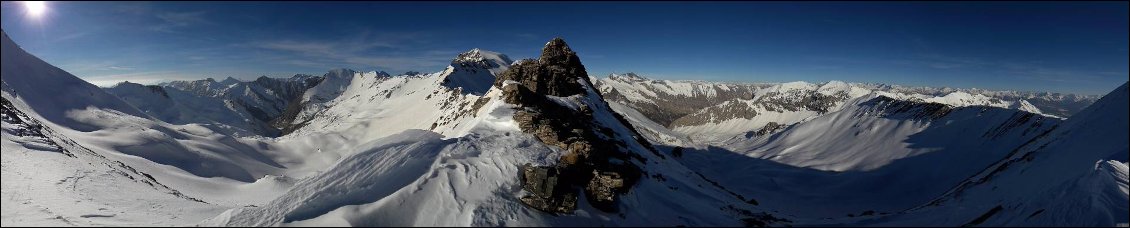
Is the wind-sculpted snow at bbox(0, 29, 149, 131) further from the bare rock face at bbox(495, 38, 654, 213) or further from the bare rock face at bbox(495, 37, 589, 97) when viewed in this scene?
the bare rock face at bbox(495, 38, 654, 213)

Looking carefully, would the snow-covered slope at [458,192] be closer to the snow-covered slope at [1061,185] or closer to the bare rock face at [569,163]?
the bare rock face at [569,163]

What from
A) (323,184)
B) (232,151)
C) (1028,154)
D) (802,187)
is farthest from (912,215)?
(232,151)

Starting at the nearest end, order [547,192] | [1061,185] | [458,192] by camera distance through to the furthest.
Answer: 1. [458,192]
2. [547,192]
3. [1061,185]

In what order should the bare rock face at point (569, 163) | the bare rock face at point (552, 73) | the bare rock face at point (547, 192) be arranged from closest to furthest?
the bare rock face at point (547, 192), the bare rock face at point (569, 163), the bare rock face at point (552, 73)

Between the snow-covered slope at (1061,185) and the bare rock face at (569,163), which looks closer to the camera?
the bare rock face at (569,163)

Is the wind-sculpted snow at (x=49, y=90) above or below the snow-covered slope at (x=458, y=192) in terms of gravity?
above

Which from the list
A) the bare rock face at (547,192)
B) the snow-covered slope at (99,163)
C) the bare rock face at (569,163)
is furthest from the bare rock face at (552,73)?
the snow-covered slope at (99,163)

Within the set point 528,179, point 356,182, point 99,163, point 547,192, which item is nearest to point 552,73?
point 528,179

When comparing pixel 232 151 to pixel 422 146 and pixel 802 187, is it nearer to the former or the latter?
pixel 422 146

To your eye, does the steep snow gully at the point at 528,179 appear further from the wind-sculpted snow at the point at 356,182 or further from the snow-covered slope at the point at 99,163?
the snow-covered slope at the point at 99,163

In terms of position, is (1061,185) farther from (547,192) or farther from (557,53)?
(557,53)

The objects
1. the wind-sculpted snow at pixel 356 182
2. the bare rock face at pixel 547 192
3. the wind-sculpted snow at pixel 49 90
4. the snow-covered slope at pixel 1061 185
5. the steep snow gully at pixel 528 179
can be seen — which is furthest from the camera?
the wind-sculpted snow at pixel 49 90
